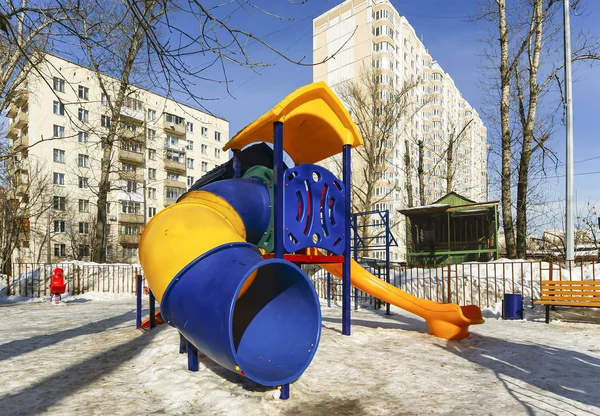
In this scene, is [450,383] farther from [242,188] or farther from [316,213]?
[242,188]

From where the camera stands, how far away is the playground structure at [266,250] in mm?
4016

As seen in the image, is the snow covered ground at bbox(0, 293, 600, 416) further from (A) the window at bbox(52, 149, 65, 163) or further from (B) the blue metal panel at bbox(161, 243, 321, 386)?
(A) the window at bbox(52, 149, 65, 163)

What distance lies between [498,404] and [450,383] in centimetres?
79

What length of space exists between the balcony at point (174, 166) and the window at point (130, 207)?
6.04 m

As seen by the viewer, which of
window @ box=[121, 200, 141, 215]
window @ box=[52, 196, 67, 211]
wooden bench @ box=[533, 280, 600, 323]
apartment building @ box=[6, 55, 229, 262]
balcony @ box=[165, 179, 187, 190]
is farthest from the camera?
balcony @ box=[165, 179, 187, 190]

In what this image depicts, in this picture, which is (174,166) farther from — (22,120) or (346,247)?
(346,247)

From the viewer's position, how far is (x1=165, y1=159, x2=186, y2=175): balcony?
4809cm

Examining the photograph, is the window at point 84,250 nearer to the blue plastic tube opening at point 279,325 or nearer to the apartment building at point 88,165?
the apartment building at point 88,165

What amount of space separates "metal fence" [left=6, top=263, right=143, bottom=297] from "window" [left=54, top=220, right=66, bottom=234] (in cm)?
2034

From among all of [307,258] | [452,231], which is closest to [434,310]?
[307,258]

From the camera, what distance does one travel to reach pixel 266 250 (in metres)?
6.32

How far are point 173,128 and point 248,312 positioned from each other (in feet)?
153

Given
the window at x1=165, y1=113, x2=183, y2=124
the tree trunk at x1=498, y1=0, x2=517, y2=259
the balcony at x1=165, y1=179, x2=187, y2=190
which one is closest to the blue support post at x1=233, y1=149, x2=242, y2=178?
the tree trunk at x1=498, y1=0, x2=517, y2=259

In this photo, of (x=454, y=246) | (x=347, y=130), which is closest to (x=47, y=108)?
(x=454, y=246)
